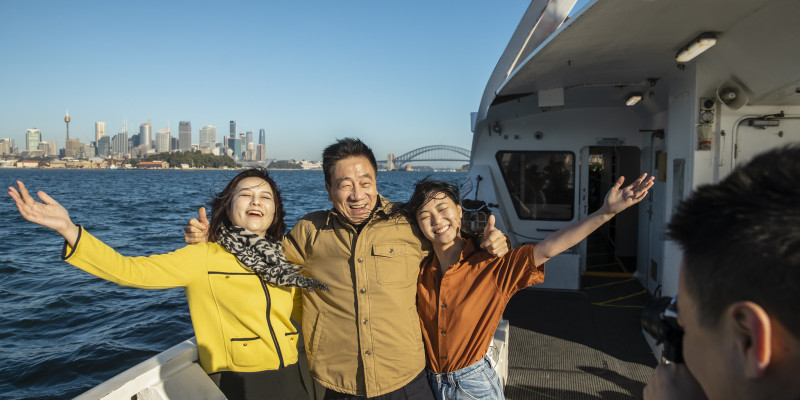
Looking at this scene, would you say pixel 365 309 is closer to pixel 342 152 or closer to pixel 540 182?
pixel 342 152

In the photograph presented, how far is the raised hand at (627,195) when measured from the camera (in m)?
1.72

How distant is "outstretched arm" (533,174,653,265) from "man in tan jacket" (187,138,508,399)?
183 mm

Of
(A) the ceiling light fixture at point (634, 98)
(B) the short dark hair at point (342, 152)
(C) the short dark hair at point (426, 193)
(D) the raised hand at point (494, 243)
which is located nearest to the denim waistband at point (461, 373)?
(D) the raised hand at point (494, 243)

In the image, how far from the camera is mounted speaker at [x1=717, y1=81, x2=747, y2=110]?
386 cm

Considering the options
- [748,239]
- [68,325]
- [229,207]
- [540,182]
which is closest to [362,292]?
[229,207]

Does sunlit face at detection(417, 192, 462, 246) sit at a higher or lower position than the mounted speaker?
lower

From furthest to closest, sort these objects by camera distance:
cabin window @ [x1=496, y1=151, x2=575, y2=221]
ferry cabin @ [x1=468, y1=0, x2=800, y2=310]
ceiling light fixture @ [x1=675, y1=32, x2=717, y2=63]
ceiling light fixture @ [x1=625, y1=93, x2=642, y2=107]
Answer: cabin window @ [x1=496, y1=151, x2=575, y2=221] → ceiling light fixture @ [x1=625, y1=93, x2=642, y2=107] → ceiling light fixture @ [x1=675, y1=32, x2=717, y2=63] → ferry cabin @ [x1=468, y1=0, x2=800, y2=310]

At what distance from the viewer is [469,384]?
2018 mm

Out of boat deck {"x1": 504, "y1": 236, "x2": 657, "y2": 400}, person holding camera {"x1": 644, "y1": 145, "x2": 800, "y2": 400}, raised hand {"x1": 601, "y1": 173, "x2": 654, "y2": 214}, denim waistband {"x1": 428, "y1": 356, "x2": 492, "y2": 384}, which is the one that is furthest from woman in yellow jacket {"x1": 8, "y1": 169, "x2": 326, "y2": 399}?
boat deck {"x1": 504, "y1": 236, "x2": 657, "y2": 400}

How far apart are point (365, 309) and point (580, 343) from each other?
3335 mm

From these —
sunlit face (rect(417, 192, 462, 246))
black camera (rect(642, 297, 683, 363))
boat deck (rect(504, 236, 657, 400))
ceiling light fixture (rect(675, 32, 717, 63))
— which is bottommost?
boat deck (rect(504, 236, 657, 400))

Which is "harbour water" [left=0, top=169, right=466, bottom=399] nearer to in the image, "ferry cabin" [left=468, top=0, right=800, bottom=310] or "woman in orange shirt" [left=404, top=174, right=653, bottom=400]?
"woman in orange shirt" [left=404, top=174, right=653, bottom=400]

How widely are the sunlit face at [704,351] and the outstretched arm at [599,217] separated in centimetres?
95

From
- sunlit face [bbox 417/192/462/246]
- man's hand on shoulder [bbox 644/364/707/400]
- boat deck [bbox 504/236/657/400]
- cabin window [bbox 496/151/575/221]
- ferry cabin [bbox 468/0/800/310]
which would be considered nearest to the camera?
man's hand on shoulder [bbox 644/364/707/400]
